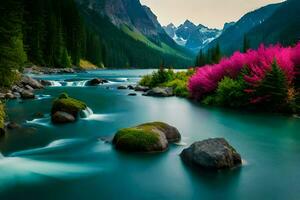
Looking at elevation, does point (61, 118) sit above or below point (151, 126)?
below

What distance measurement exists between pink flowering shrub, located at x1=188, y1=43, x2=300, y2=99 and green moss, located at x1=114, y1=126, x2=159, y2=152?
18.8 meters

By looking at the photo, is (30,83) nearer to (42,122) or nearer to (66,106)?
(66,106)

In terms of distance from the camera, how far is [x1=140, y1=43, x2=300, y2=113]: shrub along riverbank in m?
33.8

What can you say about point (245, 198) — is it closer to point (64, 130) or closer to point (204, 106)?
point (64, 130)

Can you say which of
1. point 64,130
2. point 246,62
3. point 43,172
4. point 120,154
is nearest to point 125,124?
point 64,130

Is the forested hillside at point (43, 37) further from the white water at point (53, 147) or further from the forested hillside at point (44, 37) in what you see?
the white water at point (53, 147)

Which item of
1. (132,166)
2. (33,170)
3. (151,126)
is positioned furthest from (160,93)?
(33,170)

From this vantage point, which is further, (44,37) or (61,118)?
(44,37)

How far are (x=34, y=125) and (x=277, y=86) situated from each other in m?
20.8

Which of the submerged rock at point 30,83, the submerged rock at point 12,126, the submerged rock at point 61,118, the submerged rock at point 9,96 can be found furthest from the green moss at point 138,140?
the submerged rock at point 30,83

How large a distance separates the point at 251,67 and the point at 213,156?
78.7 feet

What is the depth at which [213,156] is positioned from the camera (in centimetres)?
1562

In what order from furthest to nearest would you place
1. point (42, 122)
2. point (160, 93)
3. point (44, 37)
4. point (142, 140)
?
point (44, 37) → point (160, 93) → point (42, 122) → point (142, 140)

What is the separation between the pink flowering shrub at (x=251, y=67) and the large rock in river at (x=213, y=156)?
64.8 ft
